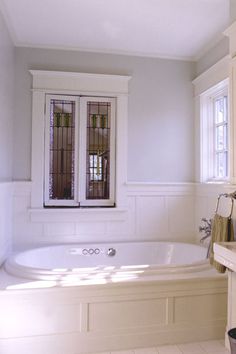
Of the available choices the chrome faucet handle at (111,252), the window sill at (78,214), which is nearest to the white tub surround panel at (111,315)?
the chrome faucet handle at (111,252)

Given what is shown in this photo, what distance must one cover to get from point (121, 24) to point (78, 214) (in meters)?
1.87

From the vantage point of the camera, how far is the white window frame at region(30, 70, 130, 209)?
3.18 meters

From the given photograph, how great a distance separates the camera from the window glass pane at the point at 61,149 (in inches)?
130

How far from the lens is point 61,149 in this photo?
3.31 metres

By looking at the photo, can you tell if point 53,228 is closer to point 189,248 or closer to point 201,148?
point 189,248

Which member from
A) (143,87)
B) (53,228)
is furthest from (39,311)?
(143,87)

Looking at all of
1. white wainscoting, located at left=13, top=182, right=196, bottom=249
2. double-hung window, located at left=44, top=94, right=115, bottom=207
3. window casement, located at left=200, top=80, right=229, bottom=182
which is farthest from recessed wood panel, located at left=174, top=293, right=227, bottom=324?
double-hung window, located at left=44, top=94, right=115, bottom=207

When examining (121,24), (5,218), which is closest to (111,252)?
(5,218)

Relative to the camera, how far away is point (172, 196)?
344 centimetres

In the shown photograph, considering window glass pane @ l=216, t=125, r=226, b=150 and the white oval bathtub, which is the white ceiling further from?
the white oval bathtub

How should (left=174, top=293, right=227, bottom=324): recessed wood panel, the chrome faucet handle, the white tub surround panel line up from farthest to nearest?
1. the chrome faucet handle
2. (left=174, top=293, right=227, bottom=324): recessed wood panel
3. the white tub surround panel

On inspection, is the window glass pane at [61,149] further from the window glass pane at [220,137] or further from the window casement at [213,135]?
the window glass pane at [220,137]

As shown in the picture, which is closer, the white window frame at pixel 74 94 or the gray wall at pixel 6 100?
the gray wall at pixel 6 100

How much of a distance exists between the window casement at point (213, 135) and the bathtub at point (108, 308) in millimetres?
1222
